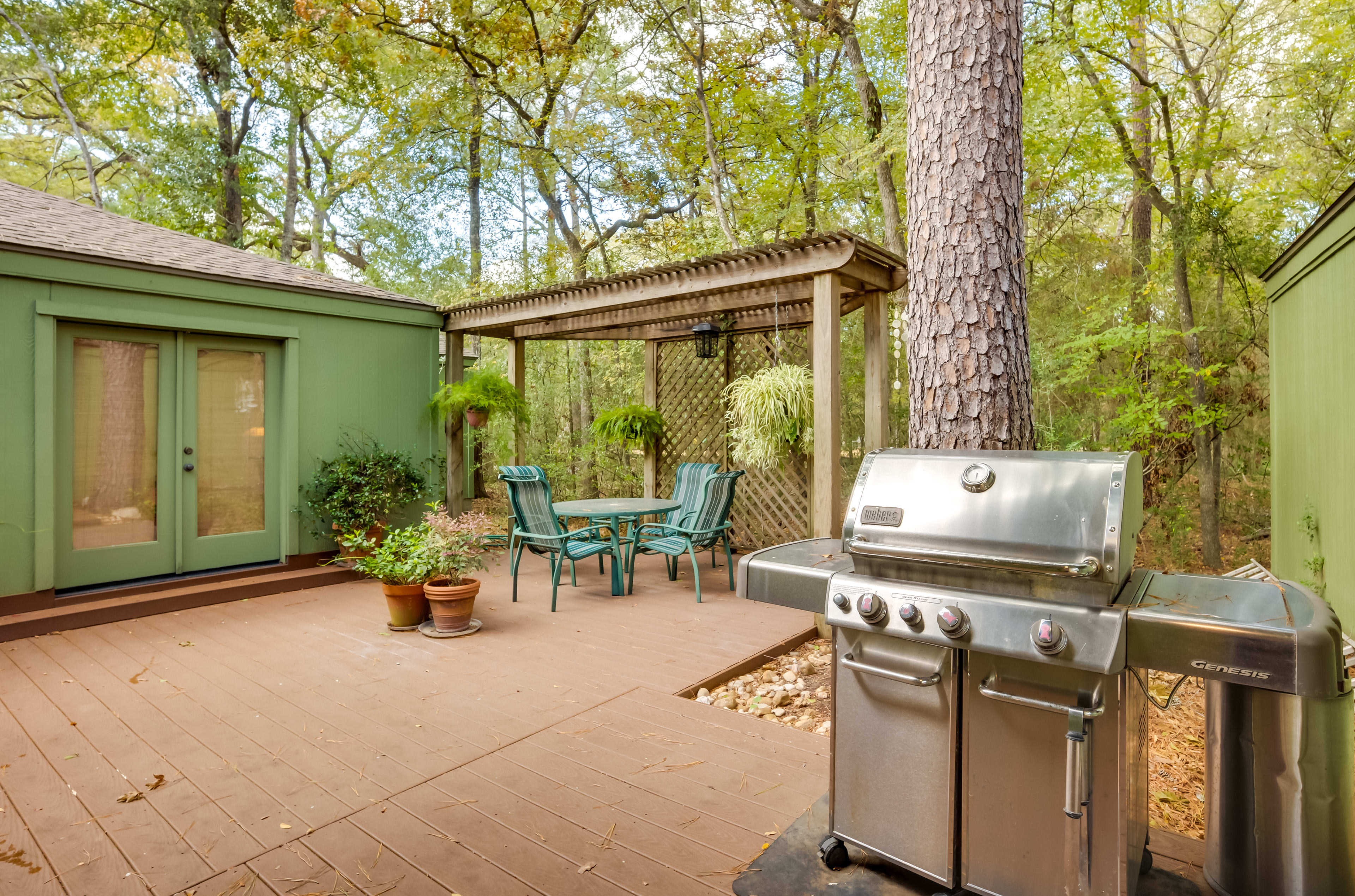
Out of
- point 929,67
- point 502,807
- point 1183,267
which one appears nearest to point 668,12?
point 1183,267

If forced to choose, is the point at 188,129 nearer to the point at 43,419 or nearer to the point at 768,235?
the point at 43,419

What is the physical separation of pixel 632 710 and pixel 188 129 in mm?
10589

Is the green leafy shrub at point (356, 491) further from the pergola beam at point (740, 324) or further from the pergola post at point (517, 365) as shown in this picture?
the pergola beam at point (740, 324)

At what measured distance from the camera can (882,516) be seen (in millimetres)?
1551

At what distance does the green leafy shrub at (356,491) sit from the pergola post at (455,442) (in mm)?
587

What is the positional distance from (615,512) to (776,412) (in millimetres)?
1255

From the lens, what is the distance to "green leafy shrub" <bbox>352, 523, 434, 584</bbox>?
370cm

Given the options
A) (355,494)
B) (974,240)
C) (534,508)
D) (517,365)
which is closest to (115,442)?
(355,494)

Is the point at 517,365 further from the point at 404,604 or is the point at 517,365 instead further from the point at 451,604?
the point at 451,604

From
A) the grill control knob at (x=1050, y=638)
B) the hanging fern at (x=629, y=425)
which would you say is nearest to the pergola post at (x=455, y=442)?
the hanging fern at (x=629, y=425)

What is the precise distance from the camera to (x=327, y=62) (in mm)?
9836

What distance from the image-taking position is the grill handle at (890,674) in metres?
1.50

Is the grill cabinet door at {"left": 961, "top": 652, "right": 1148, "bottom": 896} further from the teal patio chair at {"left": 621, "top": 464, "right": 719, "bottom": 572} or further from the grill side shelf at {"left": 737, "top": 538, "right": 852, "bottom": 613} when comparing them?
the teal patio chair at {"left": 621, "top": 464, "right": 719, "bottom": 572}

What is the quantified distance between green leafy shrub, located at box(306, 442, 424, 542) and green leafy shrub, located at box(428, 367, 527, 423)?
2.09ft
